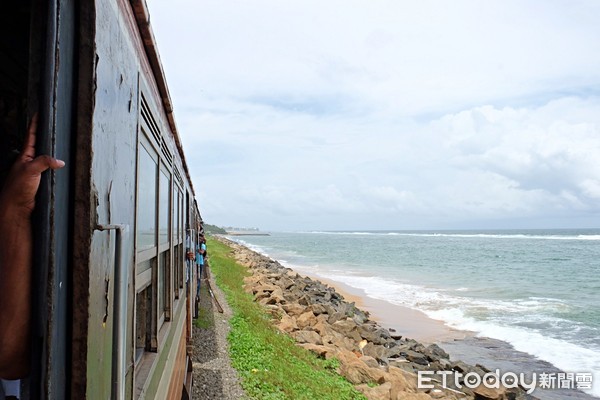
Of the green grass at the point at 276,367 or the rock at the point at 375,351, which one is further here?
the rock at the point at 375,351

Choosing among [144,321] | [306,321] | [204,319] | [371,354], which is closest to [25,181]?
[144,321]

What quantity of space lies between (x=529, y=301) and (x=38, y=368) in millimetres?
26084

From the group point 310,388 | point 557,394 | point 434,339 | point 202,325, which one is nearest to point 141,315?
point 310,388

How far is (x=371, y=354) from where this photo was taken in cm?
1280

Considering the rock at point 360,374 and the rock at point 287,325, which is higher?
the rock at point 287,325

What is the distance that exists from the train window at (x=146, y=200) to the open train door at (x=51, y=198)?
0.99 metres

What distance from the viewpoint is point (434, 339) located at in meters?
16.7

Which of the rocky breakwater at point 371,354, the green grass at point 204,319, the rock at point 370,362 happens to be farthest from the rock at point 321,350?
the green grass at point 204,319

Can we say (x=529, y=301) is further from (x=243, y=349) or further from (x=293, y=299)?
(x=243, y=349)

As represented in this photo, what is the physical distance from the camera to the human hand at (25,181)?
41.7 inches

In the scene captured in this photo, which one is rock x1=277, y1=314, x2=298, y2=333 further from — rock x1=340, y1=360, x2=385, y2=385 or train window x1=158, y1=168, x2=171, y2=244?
train window x1=158, y1=168, x2=171, y2=244

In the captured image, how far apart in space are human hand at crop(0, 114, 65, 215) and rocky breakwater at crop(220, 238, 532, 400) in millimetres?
8024

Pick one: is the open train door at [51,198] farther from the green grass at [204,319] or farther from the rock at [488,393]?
the rock at [488,393]

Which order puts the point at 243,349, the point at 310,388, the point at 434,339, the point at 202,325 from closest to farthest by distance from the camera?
the point at 310,388
the point at 243,349
the point at 202,325
the point at 434,339
